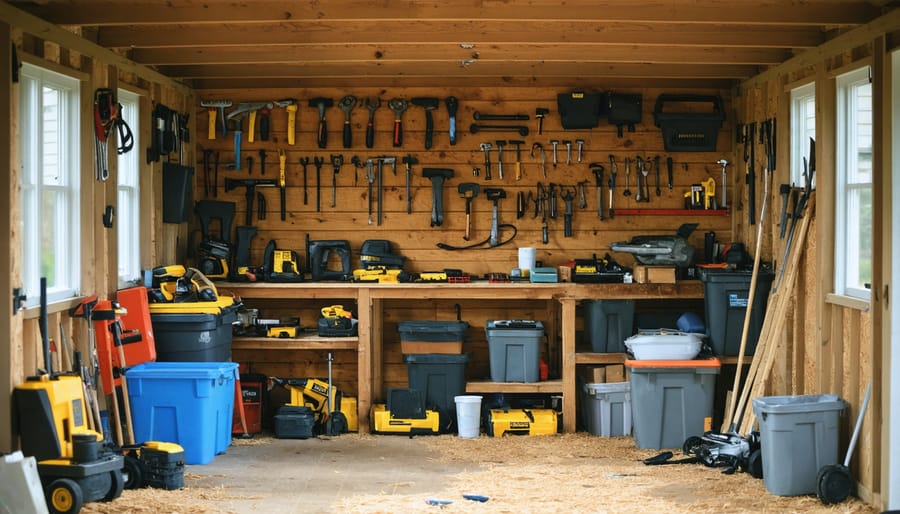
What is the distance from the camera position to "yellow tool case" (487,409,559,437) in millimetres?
8062

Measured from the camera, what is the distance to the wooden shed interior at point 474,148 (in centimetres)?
584

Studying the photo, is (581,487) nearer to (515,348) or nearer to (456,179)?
(515,348)

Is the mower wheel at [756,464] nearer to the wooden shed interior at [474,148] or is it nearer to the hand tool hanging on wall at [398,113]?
the wooden shed interior at [474,148]

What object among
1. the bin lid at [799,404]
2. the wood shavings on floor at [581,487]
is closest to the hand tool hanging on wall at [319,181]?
the wood shavings on floor at [581,487]

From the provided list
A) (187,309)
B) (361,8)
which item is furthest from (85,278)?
(361,8)

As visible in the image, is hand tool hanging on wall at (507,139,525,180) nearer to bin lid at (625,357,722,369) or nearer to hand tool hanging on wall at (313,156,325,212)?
hand tool hanging on wall at (313,156,325,212)

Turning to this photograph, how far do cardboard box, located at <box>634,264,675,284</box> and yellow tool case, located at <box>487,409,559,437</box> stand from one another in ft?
4.10

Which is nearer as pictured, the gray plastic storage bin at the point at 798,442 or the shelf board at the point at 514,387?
the gray plastic storage bin at the point at 798,442

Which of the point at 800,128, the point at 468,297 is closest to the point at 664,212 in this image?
the point at 800,128

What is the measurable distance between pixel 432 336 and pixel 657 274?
1.75m

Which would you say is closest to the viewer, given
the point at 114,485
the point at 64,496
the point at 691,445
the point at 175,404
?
the point at 64,496

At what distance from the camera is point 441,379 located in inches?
322

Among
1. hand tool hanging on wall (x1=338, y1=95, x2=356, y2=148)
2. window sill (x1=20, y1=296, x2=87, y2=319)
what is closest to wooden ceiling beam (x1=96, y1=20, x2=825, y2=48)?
window sill (x1=20, y1=296, x2=87, y2=319)

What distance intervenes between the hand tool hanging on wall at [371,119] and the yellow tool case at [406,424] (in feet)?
7.18
